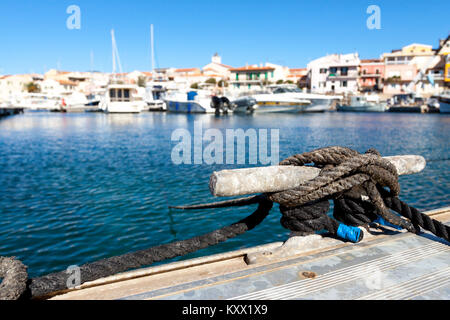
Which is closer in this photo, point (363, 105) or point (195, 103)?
point (195, 103)

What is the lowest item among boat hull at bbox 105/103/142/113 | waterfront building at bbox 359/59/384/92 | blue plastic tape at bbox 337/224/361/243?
blue plastic tape at bbox 337/224/361/243

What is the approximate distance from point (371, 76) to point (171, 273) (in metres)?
78.9

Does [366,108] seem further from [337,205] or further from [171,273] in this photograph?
[171,273]

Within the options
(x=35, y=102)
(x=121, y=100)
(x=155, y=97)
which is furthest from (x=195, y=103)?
(x=35, y=102)

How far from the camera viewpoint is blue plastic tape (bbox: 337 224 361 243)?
2906 millimetres

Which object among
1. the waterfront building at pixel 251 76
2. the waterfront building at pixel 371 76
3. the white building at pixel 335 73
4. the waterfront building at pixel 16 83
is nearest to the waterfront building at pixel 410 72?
the waterfront building at pixel 371 76

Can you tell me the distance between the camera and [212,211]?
7.93m

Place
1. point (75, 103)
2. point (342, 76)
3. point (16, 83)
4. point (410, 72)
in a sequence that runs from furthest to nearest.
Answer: point (16, 83) → point (75, 103) → point (342, 76) → point (410, 72)

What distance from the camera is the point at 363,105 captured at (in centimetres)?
5828

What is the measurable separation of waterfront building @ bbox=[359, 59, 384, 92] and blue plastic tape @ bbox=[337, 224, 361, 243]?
77405 millimetres

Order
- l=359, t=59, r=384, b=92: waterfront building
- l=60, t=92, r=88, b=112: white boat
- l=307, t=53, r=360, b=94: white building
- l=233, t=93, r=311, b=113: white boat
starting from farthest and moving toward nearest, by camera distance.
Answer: l=359, t=59, r=384, b=92: waterfront building, l=307, t=53, r=360, b=94: white building, l=60, t=92, r=88, b=112: white boat, l=233, t=93, r=311, b=113: white boat

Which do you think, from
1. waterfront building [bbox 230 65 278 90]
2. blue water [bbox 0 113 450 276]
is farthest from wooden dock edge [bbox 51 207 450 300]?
waterfront building [bbox 230 65 278 90]

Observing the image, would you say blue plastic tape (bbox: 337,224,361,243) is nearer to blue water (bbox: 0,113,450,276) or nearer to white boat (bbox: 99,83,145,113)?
blue water (bbox: 0,113,450,276)
